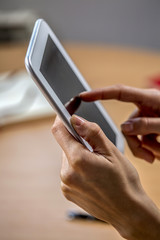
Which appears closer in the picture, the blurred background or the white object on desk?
the white object on desk

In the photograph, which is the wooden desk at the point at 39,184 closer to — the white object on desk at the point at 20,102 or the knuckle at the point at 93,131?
the white object on desk at the point at 20,102

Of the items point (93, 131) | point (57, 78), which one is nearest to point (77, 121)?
point (93, 131)

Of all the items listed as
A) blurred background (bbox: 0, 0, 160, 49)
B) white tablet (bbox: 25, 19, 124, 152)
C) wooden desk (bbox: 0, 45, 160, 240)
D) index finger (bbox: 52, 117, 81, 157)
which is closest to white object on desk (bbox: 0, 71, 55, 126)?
wooden desk (bbox: 0, 45, 160, 240)

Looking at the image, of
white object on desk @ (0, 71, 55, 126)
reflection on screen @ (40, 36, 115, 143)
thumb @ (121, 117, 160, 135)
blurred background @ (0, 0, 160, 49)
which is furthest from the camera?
blurred background @ (0, 0, 160, 49)

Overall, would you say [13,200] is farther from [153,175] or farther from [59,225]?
[153,175]

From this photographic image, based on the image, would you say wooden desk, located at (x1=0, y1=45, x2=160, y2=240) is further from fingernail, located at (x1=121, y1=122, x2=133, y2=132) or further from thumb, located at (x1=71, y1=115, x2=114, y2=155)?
thumb, located at (x1=71, y1=115, x2=114, y2=155)

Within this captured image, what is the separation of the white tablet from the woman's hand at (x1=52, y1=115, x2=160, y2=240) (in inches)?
1.8

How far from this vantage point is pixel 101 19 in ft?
10.1

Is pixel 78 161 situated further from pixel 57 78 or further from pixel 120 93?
pixel 120 93

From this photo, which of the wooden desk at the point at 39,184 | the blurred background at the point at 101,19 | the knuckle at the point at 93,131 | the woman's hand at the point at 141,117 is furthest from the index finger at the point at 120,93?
the blurred background at the point at 101,19

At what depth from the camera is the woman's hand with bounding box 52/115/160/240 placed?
1.97 feet

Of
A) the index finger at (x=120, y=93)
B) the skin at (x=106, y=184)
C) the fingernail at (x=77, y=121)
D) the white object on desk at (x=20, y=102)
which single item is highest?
the white object on desk at (x=20, y=102)

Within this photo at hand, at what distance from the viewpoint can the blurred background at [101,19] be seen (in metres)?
3.00

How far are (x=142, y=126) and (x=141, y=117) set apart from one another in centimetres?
3
